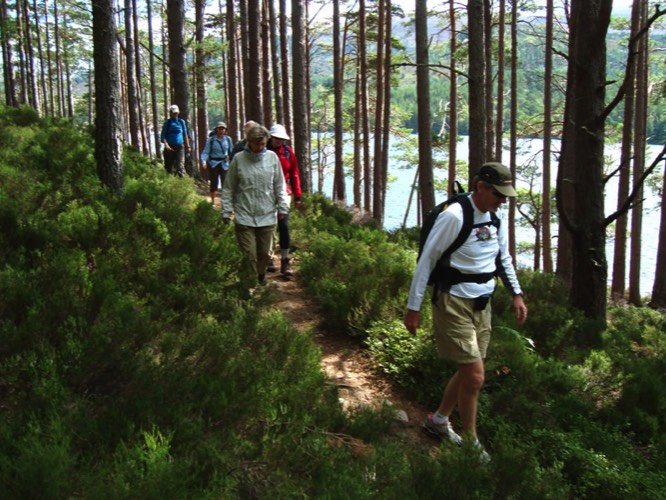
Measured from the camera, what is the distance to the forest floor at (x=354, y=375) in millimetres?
4430

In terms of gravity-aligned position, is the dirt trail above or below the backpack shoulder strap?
below

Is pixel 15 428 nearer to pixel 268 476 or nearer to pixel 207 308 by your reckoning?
pixel 268 476

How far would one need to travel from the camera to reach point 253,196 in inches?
251

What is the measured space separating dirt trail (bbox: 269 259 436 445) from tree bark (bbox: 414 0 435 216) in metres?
6.41

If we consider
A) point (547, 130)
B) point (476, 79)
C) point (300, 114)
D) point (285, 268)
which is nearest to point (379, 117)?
point (547, 130)

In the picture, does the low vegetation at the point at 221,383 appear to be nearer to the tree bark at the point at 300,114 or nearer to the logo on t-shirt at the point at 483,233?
the logo on t-shirt at the point at 483,233

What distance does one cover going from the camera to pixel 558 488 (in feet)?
10.3

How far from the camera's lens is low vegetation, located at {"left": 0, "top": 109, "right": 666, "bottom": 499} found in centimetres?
281

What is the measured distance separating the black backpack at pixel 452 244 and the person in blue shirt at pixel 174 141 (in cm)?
981

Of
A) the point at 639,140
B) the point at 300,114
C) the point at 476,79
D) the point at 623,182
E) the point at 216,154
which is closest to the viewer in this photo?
the point at 476,79

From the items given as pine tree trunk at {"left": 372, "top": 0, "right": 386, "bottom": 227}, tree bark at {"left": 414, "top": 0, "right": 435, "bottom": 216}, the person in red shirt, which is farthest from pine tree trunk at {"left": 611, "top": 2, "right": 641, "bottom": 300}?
the person in red shirt

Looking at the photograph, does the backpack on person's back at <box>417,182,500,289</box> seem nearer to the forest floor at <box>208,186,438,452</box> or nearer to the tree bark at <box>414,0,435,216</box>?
the forest floor at <box>208,186,438,452</box>

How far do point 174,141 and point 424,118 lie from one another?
5746mm

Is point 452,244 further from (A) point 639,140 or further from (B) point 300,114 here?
(A) point 639,140
